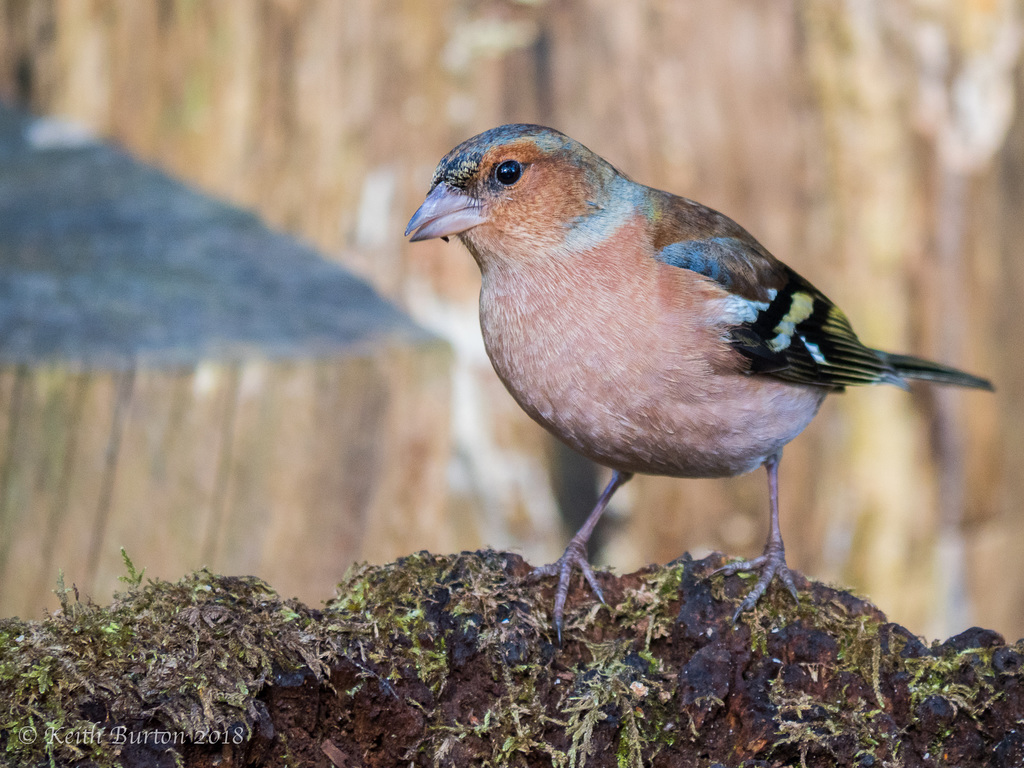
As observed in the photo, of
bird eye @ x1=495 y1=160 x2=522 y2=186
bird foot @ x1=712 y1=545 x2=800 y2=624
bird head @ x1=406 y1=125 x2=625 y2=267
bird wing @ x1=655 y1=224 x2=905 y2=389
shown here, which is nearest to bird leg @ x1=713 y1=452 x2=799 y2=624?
bird foot @ x1=712 y1=545 x2=800 y2=624

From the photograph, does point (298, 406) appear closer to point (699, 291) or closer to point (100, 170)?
point (699, 291)

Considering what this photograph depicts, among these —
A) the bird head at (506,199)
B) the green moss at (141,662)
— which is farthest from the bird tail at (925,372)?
the green moss at (141,662)

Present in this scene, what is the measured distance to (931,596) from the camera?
6.48m

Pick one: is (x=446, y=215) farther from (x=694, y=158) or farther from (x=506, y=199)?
(x=694, y=158)

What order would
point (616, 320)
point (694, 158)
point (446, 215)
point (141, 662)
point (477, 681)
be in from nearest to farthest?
point (141, 662), point (477, 681), point (616, 320), point (446, 215), point (694, 158)

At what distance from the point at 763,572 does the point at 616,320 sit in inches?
35.7

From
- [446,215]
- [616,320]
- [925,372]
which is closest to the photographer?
[616,320]

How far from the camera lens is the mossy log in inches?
89.5

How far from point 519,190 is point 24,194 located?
3.89m

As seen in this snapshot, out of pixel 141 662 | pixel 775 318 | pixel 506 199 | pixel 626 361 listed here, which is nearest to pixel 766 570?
pixel 626 361

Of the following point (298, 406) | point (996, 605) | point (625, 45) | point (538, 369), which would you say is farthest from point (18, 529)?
point (996, 605)

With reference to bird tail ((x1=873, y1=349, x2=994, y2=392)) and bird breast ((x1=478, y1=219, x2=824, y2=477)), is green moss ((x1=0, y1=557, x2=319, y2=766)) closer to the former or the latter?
bird breast ((x1=478, y1=219, x2=824, y2=477))

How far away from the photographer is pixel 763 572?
2996 millimetres

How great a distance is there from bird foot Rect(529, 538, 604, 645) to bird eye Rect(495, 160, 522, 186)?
125 cm
